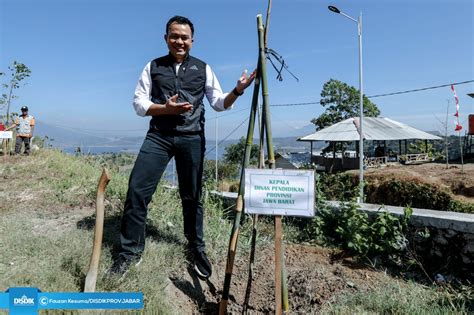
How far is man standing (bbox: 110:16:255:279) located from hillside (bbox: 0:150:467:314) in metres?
0.31

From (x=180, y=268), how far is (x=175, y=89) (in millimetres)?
1512

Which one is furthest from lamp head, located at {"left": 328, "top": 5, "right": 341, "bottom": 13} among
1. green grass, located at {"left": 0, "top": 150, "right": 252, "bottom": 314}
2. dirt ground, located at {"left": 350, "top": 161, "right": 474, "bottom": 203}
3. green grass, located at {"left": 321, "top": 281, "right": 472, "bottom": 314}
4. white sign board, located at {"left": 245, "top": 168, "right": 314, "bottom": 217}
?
white sign board, located at {"left": 245, "top": 168, "right": 314, "bottom": 217}

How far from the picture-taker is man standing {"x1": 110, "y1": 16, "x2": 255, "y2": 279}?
2863 millimetres

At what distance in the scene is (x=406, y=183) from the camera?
15508 millimetres

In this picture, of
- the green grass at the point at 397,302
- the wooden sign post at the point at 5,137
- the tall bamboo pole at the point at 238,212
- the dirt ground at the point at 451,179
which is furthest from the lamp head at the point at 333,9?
the green grass at the point at 397,302

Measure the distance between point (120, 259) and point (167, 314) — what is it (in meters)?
0.58

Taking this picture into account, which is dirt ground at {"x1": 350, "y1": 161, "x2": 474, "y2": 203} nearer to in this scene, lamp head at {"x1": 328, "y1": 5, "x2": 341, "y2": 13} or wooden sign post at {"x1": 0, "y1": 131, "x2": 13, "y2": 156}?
lamp head at {"x1": 328, "y1": 5, "x2": 341, "y2": 13}

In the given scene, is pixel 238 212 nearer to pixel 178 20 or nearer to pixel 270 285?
pixel 270 285

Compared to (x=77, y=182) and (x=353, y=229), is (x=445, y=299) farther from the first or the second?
(x=77, y=182)

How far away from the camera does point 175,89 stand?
9.57 feet

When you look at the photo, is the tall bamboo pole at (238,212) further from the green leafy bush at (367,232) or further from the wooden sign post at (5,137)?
the wooden sign post at (5,137)

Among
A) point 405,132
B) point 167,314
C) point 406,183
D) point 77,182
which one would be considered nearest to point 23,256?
point 167,314

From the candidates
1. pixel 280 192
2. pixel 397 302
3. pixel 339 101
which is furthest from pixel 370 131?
pixel 280 192

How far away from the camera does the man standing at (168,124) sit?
286 cm
